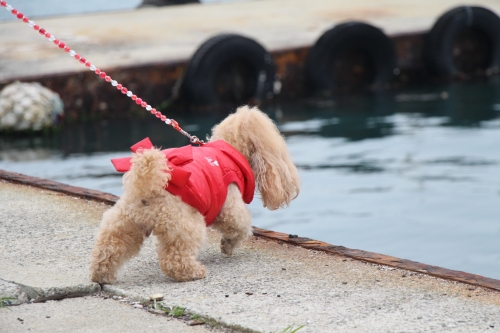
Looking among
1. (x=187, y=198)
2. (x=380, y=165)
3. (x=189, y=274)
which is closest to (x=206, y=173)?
(x=187, y=198)

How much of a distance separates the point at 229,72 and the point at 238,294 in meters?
9.85

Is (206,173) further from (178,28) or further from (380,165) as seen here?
(178,28)

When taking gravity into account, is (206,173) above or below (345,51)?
below

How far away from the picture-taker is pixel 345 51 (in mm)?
14680

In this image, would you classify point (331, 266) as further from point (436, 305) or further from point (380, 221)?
point (380, 221)

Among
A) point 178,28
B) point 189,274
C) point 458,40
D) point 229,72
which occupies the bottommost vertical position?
point 189,274

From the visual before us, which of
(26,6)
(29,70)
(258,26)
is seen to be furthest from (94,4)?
(29,70)

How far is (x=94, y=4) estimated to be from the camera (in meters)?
24.4

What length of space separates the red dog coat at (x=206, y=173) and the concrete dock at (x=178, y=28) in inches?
321

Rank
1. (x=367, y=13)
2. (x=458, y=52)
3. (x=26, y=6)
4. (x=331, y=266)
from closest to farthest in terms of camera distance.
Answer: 1. (x=331, y=266)
2. (x=458, y=52)
3. (x=367, y=13)
4. (x=26, y=6)

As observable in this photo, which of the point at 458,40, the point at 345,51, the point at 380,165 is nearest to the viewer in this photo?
the point at 380,165

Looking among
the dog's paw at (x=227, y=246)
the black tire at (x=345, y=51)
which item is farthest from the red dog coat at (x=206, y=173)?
the black tire at (x=345, y=51)

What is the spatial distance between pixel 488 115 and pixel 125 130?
19.1ft

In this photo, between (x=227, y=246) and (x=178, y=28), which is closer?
(x=227, y=246)
